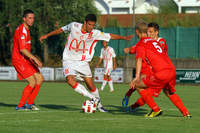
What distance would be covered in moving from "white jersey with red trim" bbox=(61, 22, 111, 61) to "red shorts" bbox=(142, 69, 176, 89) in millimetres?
2043

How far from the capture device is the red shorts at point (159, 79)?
9.77 m

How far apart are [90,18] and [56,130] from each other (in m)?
3.68

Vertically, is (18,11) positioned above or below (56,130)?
above

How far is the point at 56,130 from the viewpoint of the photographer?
26.5 ft

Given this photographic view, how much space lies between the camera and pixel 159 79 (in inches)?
385

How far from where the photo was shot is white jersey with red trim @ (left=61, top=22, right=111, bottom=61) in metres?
11.3

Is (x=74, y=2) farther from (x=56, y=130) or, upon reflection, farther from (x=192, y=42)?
(x=56, y=130)

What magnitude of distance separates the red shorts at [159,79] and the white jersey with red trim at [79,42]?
6.70 ft

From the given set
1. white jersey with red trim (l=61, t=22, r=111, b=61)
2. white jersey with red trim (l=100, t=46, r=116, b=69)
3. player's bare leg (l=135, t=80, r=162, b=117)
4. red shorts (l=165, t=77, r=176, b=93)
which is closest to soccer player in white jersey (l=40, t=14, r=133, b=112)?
white jersey with red trim (l=61, t=22, r=111, b=61)

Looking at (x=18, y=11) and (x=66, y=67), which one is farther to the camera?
(x=18, y=11)

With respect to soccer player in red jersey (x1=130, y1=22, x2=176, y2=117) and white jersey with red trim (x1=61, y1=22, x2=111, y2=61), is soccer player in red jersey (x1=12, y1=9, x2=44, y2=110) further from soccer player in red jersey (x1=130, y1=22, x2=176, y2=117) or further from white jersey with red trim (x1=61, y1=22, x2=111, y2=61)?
soccer player in red jersey (x1=130, y1=22, x2=176, y2=117)

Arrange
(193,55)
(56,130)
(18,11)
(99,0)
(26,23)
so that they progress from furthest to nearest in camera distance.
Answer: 1. (99,0)
2. (18,11)
3. (193,55)
4. (26,23)
5. (56,130)

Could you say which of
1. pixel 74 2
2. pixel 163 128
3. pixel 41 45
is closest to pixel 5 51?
pixel 41 45

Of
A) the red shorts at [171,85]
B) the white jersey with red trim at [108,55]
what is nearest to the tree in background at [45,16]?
the white jersey with red trim at [108,55]
